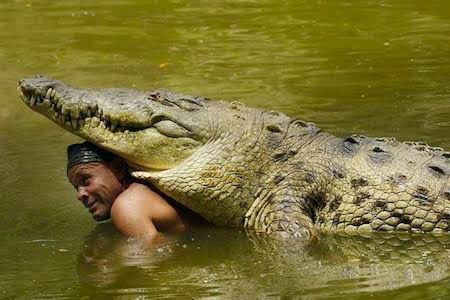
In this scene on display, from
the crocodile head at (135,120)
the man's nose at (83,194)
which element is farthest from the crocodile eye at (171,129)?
the man's nose at (83,194)

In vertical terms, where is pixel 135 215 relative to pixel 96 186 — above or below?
below

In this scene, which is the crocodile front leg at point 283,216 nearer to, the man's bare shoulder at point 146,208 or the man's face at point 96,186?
the man's bare shoulder at point 146,208

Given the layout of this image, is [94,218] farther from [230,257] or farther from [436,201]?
[436,201]

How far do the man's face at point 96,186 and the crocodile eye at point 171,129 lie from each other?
0.43m

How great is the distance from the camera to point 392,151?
644 centimetres

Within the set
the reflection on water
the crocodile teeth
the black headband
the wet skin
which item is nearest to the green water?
the reflection on water

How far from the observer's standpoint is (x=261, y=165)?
646 centimetres

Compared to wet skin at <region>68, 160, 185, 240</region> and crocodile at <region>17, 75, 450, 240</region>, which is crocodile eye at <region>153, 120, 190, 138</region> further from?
wet skin at <region>68, 160, 185, 240</region>

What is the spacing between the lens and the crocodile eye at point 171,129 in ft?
21.2

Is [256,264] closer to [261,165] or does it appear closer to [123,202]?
[261,165]

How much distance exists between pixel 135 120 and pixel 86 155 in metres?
0.38

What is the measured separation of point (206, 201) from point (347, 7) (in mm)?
8463

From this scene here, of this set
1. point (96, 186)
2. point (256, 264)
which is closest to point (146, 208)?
point (96, 186)

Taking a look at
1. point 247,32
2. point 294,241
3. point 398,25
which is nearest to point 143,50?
point 247,32
